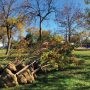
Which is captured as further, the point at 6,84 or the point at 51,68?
the point at 51,68

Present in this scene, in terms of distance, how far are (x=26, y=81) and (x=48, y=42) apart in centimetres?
418

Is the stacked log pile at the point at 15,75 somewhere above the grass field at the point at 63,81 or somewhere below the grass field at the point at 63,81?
above

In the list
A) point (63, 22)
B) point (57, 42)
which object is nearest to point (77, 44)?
point (57, 42)

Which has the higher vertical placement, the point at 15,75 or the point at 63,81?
the point at 15,75

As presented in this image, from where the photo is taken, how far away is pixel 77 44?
56.9 feet

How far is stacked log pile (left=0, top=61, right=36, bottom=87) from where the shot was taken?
40.6 feet

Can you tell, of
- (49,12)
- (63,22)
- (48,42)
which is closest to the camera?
(48,42)

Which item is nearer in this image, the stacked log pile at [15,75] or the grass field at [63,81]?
the grass field at [63,81]

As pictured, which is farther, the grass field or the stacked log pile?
the stacked log pile

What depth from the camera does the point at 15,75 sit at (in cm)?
1262

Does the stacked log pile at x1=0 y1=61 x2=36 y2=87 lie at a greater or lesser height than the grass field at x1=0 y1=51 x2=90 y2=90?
greater

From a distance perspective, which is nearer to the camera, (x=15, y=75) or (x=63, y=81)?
(x=15, y=75)

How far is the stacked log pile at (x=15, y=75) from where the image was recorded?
1238cm

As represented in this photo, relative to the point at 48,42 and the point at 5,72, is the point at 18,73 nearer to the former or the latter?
the point at 5,72
